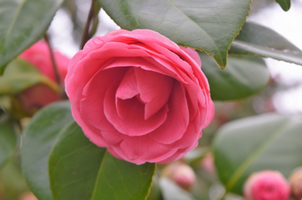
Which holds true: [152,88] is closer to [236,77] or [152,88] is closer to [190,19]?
[190,19]

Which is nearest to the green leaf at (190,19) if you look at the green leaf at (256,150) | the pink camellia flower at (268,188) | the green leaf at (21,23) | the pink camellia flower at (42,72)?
the green leaf at (21,23)

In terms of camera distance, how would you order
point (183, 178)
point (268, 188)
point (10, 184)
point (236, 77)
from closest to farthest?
point (236, 77) < point (268, 188) < point (183, 178) < point (10, 184)

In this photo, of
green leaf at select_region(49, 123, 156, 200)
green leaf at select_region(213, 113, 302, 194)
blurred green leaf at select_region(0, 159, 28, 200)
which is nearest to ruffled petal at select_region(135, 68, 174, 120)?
green leaf at select_region(49, 123, 156, 200)

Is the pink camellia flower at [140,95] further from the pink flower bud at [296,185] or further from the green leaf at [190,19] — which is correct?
the pink flower bud at [296,185]

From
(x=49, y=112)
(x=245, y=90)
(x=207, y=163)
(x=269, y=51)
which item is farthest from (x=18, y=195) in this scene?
(x=269, y=51)

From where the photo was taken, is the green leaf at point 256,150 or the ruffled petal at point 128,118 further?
the green leaf at point 256,150

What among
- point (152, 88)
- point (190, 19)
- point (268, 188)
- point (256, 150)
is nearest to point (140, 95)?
point (152, 88)
